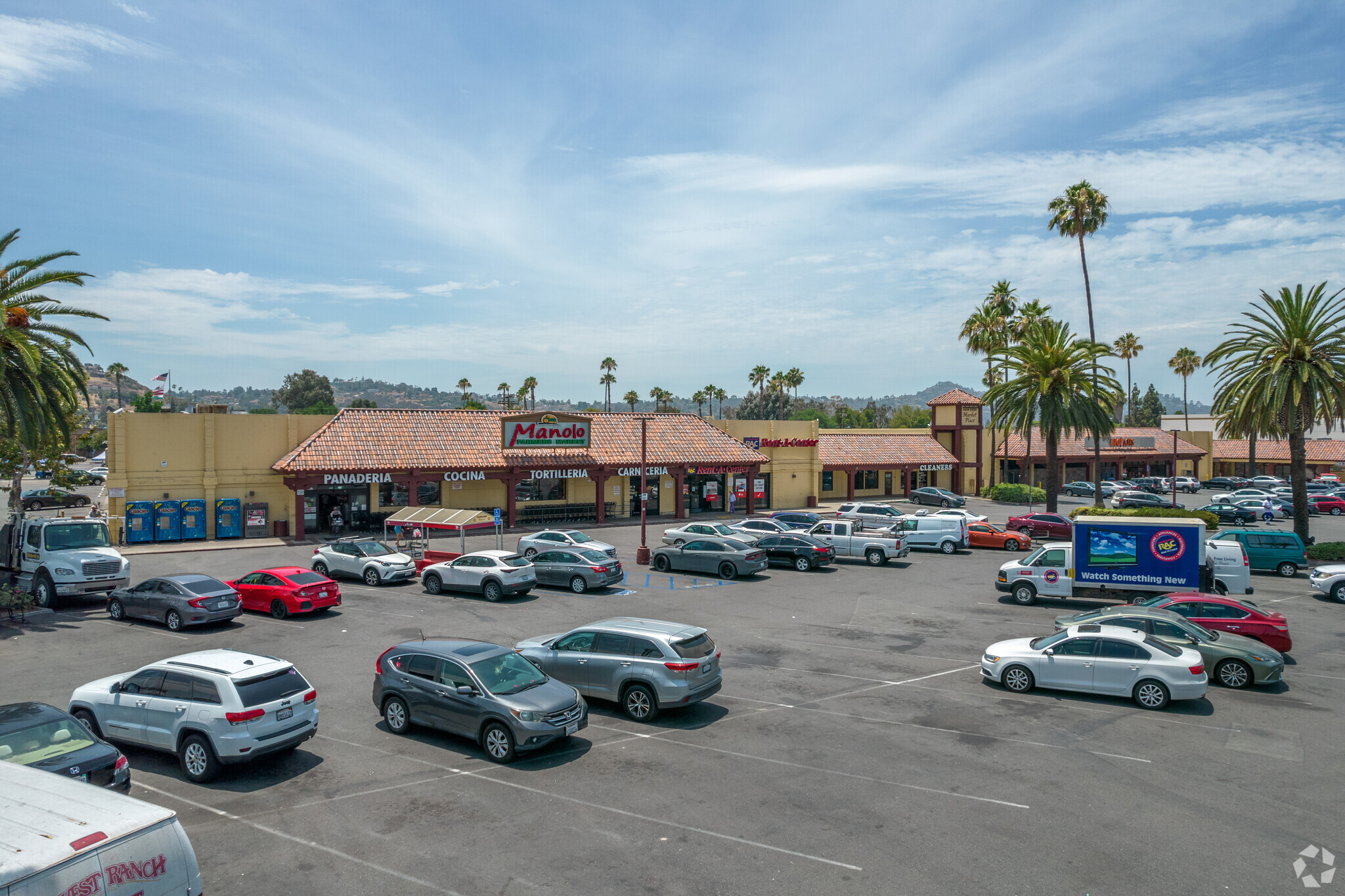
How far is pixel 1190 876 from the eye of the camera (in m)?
9.08

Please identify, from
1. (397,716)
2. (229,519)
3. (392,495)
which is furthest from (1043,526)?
(229,519)

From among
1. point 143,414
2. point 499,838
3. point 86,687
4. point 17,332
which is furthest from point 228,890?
point 143,414

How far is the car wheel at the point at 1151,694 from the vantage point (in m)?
15.3

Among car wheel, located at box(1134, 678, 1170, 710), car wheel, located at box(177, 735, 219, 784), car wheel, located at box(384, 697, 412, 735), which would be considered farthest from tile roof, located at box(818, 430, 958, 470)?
car wheel, located at box(177, 735, 219, 784)

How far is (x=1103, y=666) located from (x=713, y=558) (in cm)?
1609

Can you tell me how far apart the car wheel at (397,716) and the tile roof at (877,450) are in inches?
1849

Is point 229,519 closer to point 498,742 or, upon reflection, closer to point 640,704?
point 640,704

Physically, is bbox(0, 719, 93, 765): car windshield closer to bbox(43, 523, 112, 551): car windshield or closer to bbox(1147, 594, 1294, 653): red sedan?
bbox(43, 523, 112, 551): car windshield

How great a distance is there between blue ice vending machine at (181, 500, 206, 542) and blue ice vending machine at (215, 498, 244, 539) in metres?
0.58

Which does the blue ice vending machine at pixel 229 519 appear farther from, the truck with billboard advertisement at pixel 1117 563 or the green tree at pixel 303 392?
the green tree at pixel 303 392

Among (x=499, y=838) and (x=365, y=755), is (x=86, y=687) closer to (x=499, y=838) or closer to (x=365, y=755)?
(x=365, y=755)

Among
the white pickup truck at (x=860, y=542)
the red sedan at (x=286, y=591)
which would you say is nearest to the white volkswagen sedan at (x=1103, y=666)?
the white pickup truck at (x=860, y=542)

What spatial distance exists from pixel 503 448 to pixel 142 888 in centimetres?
3797

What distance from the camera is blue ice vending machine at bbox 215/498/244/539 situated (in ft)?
125
